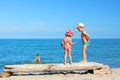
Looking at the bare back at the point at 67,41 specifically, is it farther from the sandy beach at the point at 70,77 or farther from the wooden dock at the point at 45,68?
the sandy beach at the point at 70,77

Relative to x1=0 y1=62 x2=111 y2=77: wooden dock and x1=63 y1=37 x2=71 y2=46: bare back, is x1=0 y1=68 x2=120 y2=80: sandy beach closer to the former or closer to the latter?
x1=0 y1=62 x2=111 y2=77: wooden dock

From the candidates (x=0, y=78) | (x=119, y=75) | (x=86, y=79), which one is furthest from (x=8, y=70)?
(x=119, y=75)

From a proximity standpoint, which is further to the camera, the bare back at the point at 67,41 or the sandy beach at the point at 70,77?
the bare back at the point at 67,41

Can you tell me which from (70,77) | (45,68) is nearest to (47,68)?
(45,68)

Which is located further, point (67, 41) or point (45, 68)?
point (67, 41)

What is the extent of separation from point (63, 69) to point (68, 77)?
0.45m


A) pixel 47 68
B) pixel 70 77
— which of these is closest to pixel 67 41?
pixel 47 68

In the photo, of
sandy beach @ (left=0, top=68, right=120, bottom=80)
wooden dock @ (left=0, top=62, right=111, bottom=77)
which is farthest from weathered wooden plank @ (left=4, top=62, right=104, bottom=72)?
sandy beach @ (left=0, top=68, right=120, bottom=80)

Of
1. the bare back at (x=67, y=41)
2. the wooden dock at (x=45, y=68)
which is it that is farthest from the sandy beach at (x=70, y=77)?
the bare back at (x=67, y=41)

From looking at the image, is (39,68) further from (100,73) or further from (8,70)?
(100,73)

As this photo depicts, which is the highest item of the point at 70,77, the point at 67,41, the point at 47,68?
the point at 67,41

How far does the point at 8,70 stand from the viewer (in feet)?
59.3

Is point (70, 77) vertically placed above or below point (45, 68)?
below

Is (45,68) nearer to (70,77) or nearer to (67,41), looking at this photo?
(70,77)
